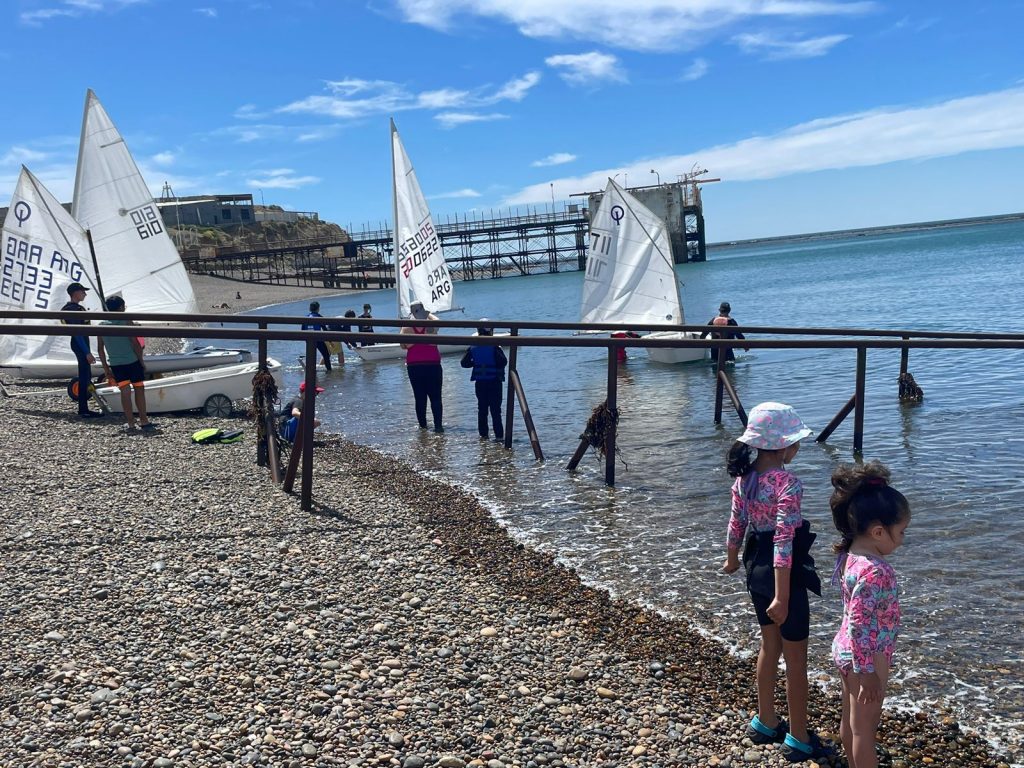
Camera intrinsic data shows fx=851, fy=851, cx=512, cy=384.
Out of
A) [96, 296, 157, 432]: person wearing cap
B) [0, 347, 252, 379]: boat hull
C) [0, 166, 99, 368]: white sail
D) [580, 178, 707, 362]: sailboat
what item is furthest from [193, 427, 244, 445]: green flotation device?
[580, 178, 707, 362]: sailboat

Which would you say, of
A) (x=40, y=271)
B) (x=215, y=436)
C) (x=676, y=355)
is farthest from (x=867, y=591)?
(x=676, y=355)

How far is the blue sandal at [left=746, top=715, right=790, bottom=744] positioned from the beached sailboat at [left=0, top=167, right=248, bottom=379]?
47.7ft

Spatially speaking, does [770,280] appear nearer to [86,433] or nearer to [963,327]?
[963,327]

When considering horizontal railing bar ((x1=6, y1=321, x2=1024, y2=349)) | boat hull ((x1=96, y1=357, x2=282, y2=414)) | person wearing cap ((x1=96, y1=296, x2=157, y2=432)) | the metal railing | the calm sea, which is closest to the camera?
the calm sea

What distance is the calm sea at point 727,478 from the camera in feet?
19.2

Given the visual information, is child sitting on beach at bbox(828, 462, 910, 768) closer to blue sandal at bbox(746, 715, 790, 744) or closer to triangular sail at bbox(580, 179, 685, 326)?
blue sandal at bbox(746, 715, 790, 744)

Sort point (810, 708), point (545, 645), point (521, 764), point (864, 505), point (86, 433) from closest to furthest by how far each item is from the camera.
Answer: point (864, 505), point (521, 764), point (810, 708), point (545, 645), point (86, 433)

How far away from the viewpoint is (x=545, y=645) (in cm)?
539

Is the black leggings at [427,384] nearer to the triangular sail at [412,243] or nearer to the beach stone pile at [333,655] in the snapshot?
the beach stone pile at [333,655]

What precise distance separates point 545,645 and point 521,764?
1.37 meters

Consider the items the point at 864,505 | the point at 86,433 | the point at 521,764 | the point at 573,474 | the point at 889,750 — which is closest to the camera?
the point at 864,505

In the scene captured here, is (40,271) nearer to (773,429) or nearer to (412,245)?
(412,245)

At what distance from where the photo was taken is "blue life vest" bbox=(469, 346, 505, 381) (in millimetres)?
12461

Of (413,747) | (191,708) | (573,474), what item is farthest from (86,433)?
(413,747)
